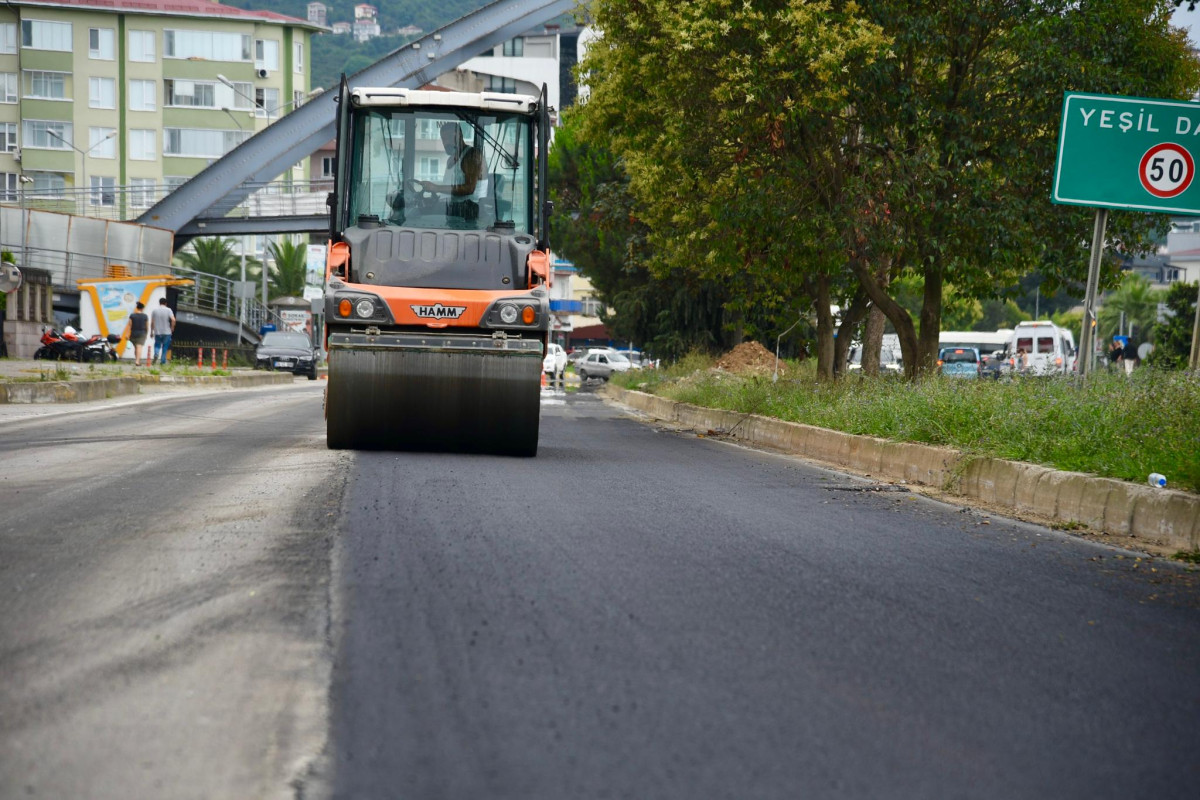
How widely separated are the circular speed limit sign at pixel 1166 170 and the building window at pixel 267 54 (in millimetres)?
74970

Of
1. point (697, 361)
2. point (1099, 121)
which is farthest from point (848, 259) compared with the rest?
point (697, 361)

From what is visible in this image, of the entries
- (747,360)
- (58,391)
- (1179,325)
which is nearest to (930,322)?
(747,360)

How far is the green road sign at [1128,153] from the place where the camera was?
11789mm

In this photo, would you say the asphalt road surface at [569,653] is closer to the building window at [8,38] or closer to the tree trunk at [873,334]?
the tree trunk at [873,334]

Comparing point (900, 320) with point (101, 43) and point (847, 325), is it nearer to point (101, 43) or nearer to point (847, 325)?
point (847, 325)

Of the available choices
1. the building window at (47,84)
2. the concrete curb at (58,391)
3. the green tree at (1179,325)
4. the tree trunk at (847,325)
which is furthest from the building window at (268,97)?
the tree trunk at (847,325)

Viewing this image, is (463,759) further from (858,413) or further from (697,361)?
(697,361)

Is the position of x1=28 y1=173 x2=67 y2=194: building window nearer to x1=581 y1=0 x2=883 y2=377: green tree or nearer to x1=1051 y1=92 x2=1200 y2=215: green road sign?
x1=581 y1=0 x2=883 y2=377: green tree

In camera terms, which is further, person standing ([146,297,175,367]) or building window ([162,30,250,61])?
building window ([162,30,250,61])

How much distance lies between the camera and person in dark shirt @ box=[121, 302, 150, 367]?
36.3m

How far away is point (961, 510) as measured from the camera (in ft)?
32.0

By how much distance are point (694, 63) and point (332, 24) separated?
168 m

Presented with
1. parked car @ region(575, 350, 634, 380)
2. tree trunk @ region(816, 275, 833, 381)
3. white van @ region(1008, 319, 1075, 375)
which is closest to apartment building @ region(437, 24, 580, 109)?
parked car @ region(575, 350, 634, 380)

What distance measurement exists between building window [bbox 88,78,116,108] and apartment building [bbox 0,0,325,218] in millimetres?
60
